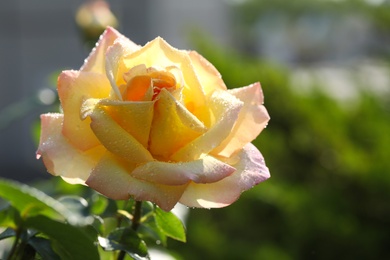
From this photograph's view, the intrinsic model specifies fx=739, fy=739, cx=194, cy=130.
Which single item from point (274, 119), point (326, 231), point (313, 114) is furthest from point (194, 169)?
point (274, 119)

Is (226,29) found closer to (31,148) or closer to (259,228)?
(31,148)

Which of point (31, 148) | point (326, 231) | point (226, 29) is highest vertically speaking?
point (326, 231)

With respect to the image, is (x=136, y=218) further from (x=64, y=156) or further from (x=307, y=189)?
(x=307, y=189)

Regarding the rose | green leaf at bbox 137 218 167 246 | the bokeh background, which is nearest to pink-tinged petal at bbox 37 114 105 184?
the rose

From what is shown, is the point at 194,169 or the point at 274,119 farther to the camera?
the point at 274,119

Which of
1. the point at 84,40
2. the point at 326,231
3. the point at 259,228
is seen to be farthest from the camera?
the point at 259,228

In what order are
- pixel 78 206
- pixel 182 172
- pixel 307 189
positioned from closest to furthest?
1. pixel 182 172
2. pixel 78 206
3. pixel 307 189

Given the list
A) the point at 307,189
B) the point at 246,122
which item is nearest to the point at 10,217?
the point at 246,122
